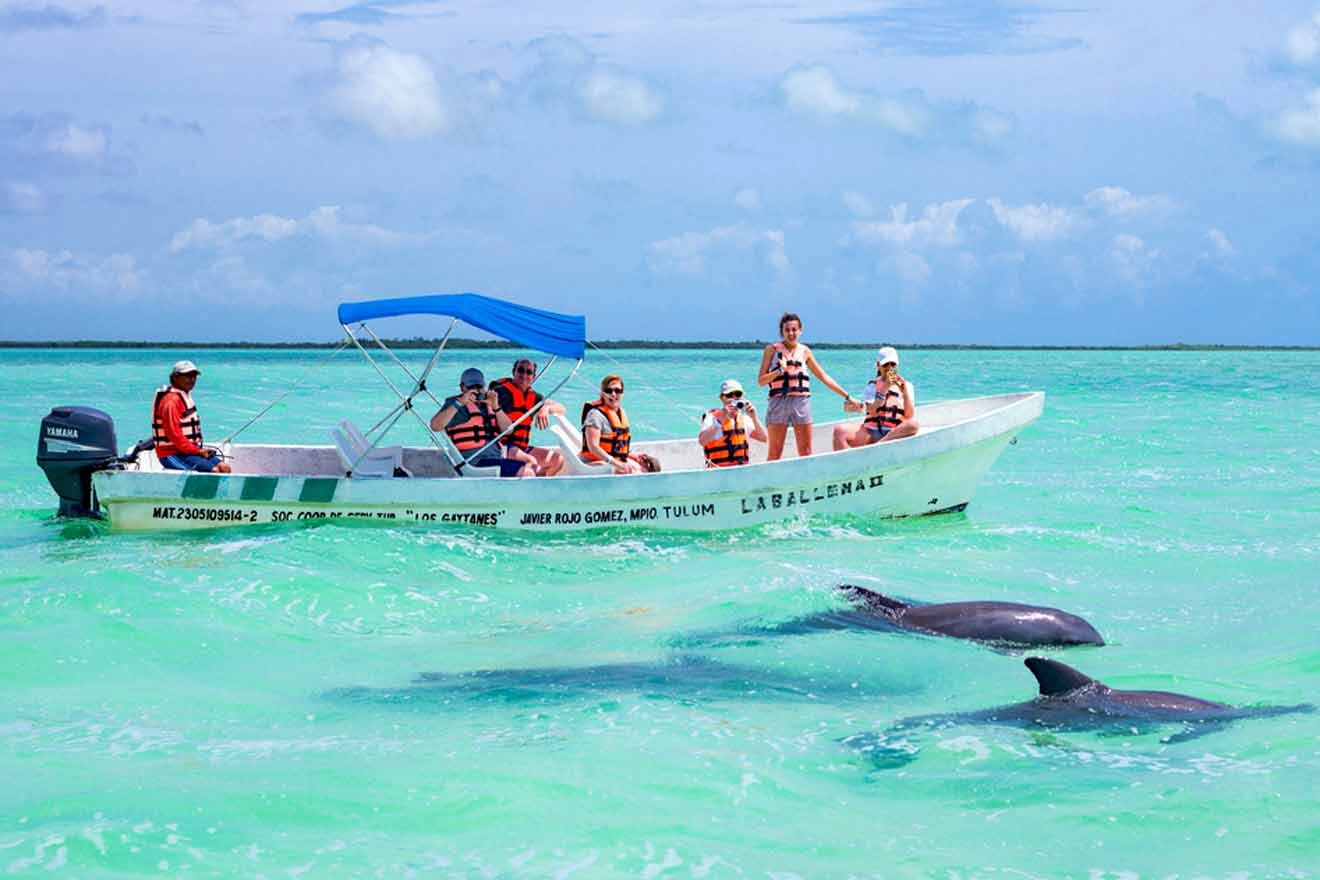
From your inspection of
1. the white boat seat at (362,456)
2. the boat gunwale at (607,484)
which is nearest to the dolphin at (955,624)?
the boat gunwale at (607,484)

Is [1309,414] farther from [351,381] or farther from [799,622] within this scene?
[351,381]

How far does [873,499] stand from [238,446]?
7.38 metres

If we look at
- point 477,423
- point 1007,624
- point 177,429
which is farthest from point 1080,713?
point 177,429

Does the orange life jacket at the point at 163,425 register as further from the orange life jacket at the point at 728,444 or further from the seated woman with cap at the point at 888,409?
the seated woman with cap at the point at 888,409

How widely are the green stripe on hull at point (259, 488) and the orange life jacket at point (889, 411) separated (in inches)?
250

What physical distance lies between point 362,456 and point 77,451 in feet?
9.56

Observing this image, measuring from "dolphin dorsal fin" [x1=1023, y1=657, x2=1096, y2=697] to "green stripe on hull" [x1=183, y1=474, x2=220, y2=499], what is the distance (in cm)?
934

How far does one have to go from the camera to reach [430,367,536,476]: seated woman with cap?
1391cm

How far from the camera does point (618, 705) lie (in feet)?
25.8

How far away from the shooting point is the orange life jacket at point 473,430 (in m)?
14.1

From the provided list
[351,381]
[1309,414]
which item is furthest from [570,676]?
[351,381]

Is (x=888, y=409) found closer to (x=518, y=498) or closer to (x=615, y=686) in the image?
(x=518, y=498)

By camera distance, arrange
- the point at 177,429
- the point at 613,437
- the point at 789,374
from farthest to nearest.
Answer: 1. the point at 789,374
2. the point at 177,429
3. the point at 613,437

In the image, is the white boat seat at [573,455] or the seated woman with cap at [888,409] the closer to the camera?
the white boat seat at [573,455]
